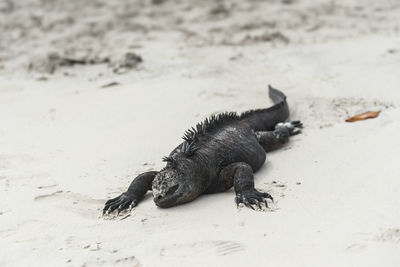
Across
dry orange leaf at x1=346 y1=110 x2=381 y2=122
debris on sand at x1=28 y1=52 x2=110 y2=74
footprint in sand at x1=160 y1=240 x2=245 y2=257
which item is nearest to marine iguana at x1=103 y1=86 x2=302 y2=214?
footprint in sand at x1=160 y1=240 x2=245 y2=257

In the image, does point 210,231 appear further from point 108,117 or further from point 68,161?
point 108,117

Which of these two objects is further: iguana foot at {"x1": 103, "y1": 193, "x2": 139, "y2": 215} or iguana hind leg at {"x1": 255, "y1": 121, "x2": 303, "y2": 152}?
iguana hind leg at {"x1": 255, "y1": 121, "x2": 303, "y2": 152}

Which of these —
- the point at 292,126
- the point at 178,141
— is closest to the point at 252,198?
the point at 178,141

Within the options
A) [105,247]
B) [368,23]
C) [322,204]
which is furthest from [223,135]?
[368,23]

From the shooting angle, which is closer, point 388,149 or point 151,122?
point 388,149

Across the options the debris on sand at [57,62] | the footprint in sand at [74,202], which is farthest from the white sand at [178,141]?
the debris on sand at [57,62]

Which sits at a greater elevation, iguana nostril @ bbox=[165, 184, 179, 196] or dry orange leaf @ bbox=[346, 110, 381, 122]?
iguana nostril @ bbox=[165, 184, 179, 196]

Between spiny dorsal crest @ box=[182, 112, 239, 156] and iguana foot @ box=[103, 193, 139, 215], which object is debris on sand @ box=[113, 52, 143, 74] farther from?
iguana foot @ box=[103, 193, 139, 215]

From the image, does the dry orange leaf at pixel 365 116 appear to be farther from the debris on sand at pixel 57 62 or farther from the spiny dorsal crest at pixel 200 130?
the debris on sand at pixel 57 62
